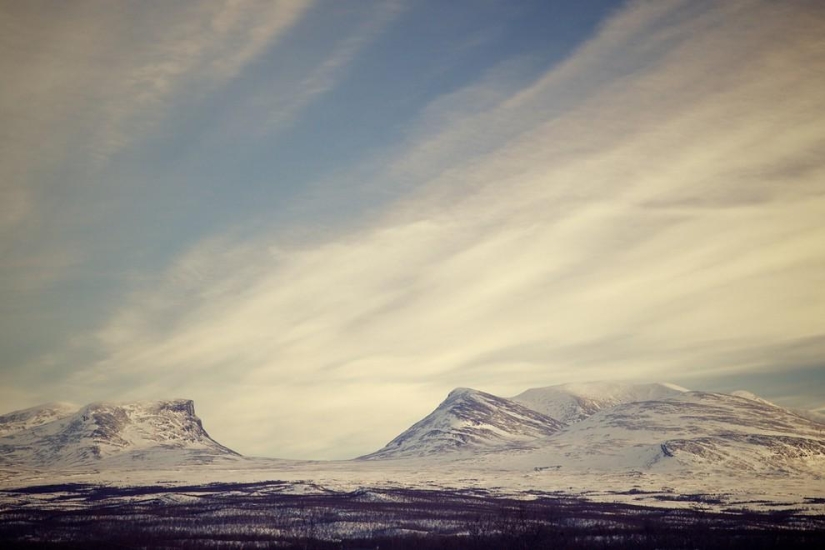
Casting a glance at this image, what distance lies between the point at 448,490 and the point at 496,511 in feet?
172

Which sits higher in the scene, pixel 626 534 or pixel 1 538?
pixel 1 538

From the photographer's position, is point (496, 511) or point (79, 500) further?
point (79, 500)

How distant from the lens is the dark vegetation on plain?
10950 centimetres

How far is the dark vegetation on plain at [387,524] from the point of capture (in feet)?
359

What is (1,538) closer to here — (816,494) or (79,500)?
(79,500)

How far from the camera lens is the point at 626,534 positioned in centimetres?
11794

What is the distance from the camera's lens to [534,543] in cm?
10988

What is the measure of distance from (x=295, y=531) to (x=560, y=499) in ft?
274

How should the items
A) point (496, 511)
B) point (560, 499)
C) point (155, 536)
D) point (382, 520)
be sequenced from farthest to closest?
point (560, 499) → point (496, 511) → point (382, 520) → point (155, 536)

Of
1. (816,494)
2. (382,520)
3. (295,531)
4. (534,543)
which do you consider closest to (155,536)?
(295,531)

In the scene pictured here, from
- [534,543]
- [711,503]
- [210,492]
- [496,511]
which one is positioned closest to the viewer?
[534,543]

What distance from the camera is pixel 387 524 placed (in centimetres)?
12925

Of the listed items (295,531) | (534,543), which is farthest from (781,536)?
(295,531)

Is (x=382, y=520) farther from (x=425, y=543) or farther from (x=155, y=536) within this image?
(x=155, y=536)
